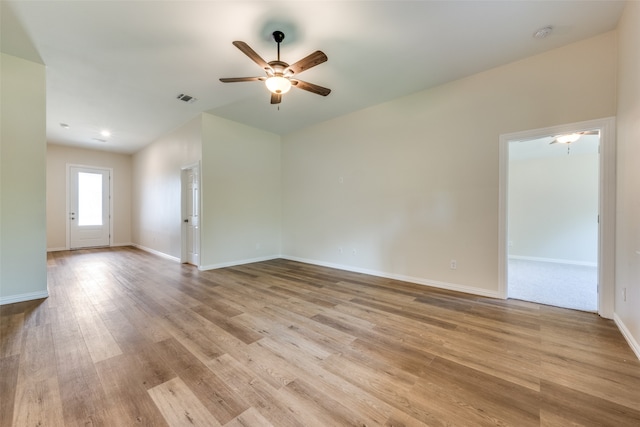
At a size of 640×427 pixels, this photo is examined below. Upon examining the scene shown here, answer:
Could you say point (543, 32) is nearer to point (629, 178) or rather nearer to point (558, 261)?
point (629, 178)

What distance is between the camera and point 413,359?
1945mm

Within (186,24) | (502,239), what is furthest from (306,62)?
(502,239)

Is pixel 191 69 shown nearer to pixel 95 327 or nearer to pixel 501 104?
pixel 95 327

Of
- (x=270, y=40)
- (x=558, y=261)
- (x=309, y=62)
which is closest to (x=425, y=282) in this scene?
(x=309, y=62)

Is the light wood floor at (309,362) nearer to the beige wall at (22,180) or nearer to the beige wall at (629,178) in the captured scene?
the beige wall at (629,178)

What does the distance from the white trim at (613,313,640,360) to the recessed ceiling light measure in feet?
9.76

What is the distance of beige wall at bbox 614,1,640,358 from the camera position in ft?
6.79

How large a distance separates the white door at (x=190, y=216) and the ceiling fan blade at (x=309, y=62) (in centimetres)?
350

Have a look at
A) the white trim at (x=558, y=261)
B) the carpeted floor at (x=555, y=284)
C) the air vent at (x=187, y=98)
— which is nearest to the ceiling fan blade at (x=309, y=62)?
the air vent at (x=187, y=98)

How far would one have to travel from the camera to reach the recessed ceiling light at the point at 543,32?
2535 millimetres

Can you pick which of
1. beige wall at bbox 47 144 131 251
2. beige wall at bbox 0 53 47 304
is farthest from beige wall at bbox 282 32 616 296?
beige wall at bbox 47 144 131 251

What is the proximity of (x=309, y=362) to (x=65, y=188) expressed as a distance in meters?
8.92

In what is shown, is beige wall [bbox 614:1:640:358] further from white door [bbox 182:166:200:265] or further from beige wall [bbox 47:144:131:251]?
beige wall [bbox 47:144:131:251]

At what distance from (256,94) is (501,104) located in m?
3.47
